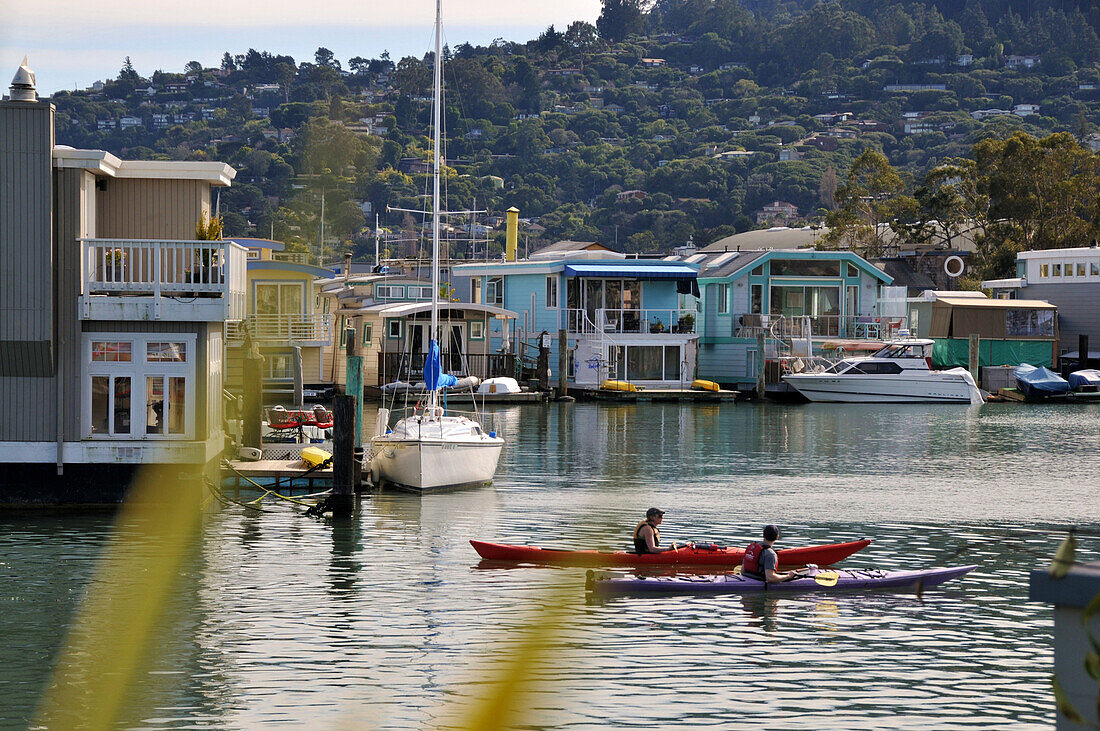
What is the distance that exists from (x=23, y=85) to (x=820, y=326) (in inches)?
2154

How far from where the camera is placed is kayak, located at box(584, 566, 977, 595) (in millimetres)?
22156

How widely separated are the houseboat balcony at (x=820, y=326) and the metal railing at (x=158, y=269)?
47.1 m

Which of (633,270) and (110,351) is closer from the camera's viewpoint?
(110,351)

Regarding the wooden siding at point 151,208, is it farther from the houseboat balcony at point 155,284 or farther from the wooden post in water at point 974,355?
the wooden post in water at point 974,355

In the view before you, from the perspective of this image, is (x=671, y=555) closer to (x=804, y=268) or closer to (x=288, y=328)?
(x=288, y=328)

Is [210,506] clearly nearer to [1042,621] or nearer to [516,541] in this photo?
[516,541]

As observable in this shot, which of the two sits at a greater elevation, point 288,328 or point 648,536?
point 288,328

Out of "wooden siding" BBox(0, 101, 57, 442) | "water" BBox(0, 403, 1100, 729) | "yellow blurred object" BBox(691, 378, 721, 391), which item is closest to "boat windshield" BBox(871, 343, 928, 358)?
"yellow blurred object" BBox(691, 378, 721, 391)

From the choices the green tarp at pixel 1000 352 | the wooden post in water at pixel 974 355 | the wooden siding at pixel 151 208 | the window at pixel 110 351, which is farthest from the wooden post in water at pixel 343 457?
the green tarp at pixel 1000 352

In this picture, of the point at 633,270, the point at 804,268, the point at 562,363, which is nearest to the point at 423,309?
the point at 562,363

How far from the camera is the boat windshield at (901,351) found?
67812mm

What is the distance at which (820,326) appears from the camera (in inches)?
2923

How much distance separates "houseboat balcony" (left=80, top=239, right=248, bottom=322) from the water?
4406 mm

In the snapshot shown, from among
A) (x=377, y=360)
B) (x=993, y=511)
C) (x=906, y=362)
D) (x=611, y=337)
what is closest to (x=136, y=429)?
(x=993, y=511)
